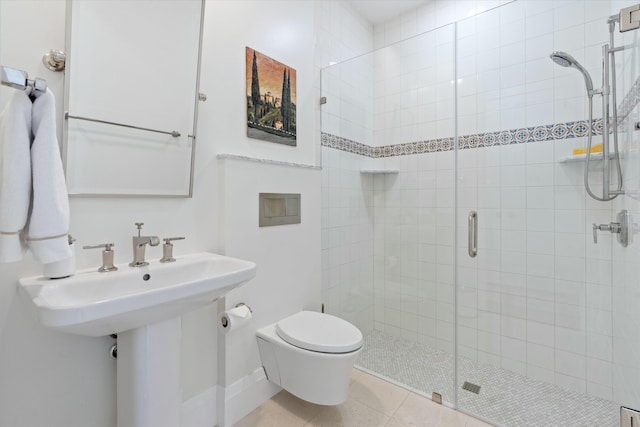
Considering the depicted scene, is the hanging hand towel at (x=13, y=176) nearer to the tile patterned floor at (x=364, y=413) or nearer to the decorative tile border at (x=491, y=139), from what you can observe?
the tile patterned floor at (x=364, y=413)

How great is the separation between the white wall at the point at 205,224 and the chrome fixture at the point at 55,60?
20mm

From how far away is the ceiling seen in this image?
7.71 feet

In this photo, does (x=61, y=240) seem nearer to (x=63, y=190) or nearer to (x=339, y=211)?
(x=63, y=190)

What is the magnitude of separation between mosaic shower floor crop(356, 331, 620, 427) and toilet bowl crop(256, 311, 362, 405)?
617 mm

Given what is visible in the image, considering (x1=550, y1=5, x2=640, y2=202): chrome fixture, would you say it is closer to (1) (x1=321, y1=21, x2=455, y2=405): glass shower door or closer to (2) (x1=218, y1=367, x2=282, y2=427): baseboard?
(1) (x1=321, y1=21, x2=455, y2=405): glass shower door

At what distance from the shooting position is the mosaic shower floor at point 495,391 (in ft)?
4.90

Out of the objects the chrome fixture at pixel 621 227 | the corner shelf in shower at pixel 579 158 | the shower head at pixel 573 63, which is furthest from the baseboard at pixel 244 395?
the shower head at pixel 573 63

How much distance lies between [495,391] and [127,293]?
1.90 m

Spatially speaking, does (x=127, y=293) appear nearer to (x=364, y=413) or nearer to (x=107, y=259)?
(x=107, y=259)

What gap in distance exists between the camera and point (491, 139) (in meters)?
1.77

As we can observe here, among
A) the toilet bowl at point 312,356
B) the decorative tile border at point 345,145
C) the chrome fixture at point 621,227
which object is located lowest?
the toilet bowl at point 312,356

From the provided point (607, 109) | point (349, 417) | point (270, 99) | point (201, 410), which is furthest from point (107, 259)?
point (607, 109)

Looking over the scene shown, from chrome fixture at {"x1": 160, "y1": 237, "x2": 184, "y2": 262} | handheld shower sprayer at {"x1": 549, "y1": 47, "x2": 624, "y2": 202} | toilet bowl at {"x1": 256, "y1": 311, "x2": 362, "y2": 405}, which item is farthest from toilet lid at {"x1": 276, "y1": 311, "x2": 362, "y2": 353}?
handheld shower sprayer at {"x1": 549, "y1": 47, "x2": 624, "y2": 202}

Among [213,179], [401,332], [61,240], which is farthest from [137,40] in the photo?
[401,332]
